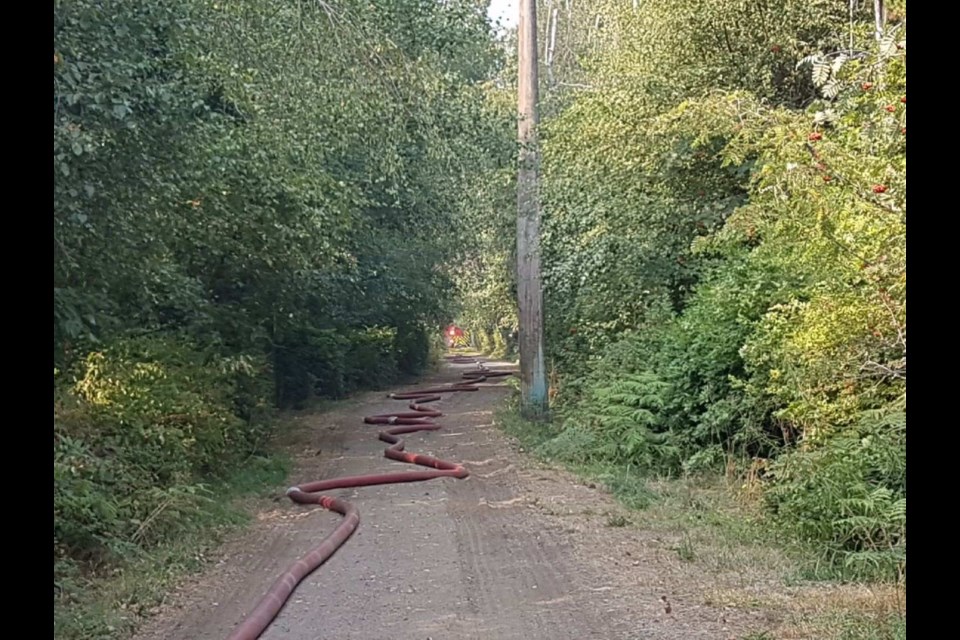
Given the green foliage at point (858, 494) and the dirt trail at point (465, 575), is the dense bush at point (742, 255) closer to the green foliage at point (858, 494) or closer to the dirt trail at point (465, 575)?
the green foliage at point (858, 494)

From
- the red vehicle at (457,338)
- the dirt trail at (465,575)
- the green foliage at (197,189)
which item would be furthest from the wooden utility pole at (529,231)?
the red vehicle at (457,338)

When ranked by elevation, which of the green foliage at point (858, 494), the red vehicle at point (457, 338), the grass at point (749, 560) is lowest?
the grass at point (749, 560)

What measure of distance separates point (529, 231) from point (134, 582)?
10327 mm

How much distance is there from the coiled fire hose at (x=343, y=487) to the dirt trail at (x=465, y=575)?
0.10 meters

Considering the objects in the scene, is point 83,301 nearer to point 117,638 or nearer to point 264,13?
point 117,638

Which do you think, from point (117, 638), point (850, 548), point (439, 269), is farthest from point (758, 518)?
point (439, 269)

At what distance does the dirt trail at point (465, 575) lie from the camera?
5.84m

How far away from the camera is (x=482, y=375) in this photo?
30.9 m

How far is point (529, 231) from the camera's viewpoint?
15.9 metres

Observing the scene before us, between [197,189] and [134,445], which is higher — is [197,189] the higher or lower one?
the higher one

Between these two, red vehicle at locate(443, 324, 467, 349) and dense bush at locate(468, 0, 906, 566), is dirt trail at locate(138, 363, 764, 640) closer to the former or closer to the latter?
dense bush at locate(468, 0, 906, 566)

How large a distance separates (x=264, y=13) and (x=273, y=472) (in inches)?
241

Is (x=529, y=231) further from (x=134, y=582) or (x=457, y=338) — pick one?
(x=457, y=338)

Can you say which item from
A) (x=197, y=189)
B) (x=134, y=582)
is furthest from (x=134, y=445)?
(x=197, y=189)
